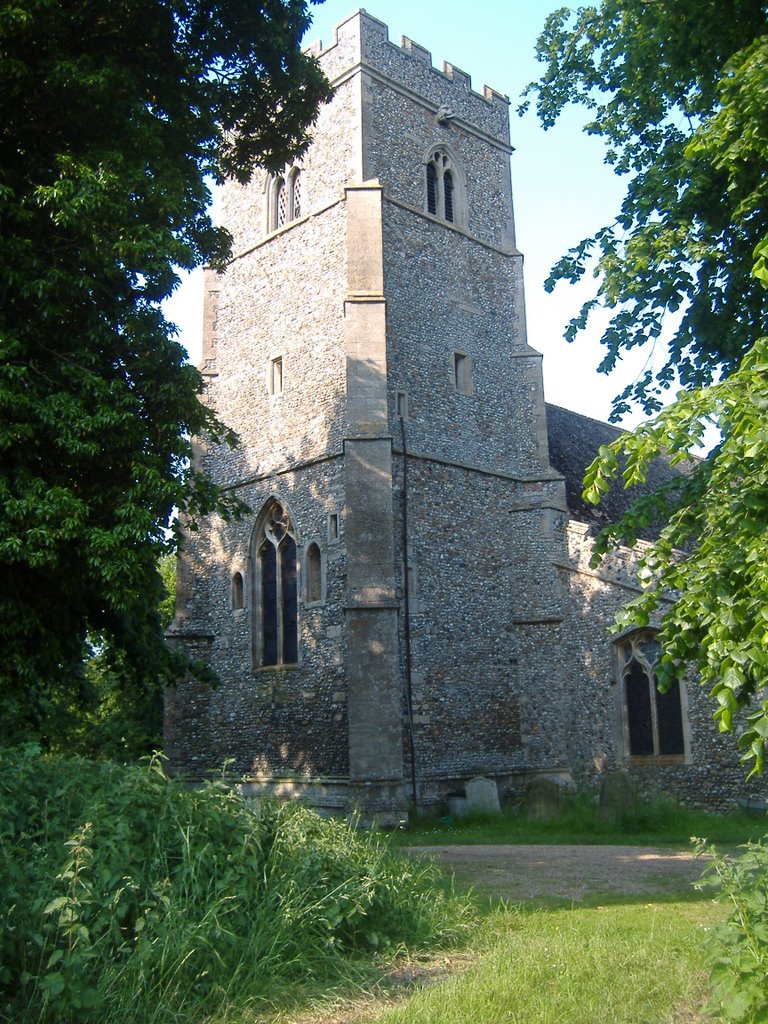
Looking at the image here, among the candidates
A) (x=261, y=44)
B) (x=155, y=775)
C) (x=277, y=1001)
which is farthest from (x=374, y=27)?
(x=277, y=1001)

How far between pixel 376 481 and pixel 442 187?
26.5 ft

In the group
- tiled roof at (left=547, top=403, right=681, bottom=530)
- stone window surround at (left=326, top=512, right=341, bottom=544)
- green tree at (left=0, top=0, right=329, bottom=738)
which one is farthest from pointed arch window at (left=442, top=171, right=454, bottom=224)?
green tree at (left=0, top=0, right=329, bottom=738)

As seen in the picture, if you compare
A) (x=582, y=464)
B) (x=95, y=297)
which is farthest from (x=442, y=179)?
(x=95, y=297)

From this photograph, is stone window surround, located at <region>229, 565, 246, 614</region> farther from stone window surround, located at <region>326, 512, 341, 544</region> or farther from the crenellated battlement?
the crenellated battlement

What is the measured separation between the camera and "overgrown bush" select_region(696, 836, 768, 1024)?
4.61m

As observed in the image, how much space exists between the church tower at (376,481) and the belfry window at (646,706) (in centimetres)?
135

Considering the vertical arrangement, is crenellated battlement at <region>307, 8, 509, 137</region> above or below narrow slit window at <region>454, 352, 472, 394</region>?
above

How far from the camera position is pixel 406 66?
20594mm

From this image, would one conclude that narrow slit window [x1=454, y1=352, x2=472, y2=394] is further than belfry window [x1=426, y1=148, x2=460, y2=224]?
No

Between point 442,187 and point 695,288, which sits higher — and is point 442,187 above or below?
above

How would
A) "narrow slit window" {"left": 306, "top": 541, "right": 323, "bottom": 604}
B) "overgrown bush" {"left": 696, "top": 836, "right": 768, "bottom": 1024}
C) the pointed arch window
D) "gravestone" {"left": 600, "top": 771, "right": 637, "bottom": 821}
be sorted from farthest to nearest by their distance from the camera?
the pointed arch window < "narrow slit window" {"left": 306, "top": 541, "right": 323, "bottom": 604} < "gravestone" {"left": 600, "top": 771, "right": 637, "bottom": 821} < "overgrown bush" {"left": 696, "top": 836, "right": 768, "bottom": 1024}

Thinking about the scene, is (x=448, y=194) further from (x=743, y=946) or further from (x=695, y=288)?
(x=743, y=946)

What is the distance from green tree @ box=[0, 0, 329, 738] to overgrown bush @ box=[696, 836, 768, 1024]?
5.86 m

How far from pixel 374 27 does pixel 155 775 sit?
18.1 meters
